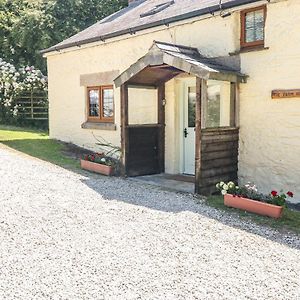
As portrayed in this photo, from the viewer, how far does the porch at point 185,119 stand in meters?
7.59

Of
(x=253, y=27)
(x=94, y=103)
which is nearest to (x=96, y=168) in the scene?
(x=94, y=103)

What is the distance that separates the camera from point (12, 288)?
12.5 feet

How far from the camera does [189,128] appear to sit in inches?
402

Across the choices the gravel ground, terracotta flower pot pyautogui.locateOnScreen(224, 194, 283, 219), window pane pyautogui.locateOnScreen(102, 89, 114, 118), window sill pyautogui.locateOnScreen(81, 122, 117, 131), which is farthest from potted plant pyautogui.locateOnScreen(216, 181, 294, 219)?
window pane pyautogui.locateOnScreen(102, 89, 114, 118)

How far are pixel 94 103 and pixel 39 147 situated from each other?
243 cm

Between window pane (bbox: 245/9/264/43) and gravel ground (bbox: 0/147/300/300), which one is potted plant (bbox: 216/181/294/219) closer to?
gravel ground (bbox: 0/147/300/300)

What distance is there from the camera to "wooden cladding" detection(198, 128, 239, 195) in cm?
769

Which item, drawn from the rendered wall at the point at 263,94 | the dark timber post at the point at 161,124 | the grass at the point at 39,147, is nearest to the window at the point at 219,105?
the rendered wall at the point at 263,94

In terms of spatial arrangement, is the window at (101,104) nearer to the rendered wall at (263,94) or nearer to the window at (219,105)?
the rendered wall at (263,94)

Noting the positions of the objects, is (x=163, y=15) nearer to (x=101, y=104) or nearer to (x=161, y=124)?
(x=161, y=124)

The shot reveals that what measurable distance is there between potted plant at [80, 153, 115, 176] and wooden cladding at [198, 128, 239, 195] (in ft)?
9.92

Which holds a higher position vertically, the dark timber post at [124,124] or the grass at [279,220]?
the dark timber post at [124,124]

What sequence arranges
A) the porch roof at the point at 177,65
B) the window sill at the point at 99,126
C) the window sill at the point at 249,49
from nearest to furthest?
1. the porch roof at the point at 177,65
2. the window sill at the point at 249,49
3. the window sill at the point at 99,126

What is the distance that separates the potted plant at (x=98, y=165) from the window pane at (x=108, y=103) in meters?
1.91
